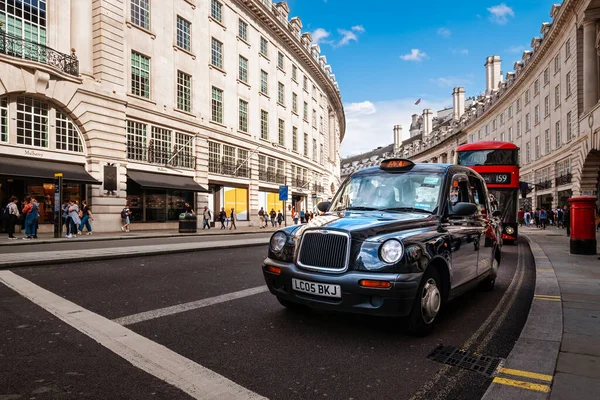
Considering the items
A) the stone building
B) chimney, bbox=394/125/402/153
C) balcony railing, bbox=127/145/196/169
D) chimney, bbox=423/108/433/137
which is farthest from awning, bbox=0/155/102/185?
chimney, bbox=394/125/402/153

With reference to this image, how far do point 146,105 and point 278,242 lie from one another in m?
22.1

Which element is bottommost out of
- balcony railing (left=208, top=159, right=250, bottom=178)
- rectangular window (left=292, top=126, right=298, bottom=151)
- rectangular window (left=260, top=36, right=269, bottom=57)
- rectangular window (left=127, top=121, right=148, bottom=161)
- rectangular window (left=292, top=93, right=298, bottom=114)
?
balcony railing (left=208, top=159, right=250, bottom=178)

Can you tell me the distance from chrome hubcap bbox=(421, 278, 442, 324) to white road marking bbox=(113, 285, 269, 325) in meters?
2.66

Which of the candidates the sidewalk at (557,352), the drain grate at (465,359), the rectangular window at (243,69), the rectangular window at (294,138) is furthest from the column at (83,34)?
the rectangular window at (294,138)

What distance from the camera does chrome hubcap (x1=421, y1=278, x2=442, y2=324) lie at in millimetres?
3961

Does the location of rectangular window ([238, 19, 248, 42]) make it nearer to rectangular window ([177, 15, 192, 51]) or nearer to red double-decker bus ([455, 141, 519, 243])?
rectangular window ([177, 15, 192, 51])

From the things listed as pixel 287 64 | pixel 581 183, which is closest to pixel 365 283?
pixel 581 183

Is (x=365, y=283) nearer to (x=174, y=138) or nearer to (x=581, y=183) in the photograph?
(x=174, y=138)

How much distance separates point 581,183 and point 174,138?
3000 centimetres

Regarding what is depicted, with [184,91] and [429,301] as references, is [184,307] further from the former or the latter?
[184,91]

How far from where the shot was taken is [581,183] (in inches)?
1206

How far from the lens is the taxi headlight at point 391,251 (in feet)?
12.1

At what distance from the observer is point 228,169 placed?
30.9m

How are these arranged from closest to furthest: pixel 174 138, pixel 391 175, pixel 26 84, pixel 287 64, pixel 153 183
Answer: pixel 391 175
pixel 26 84
pixel 153 183
pixel 174 138
pixel 287 64
